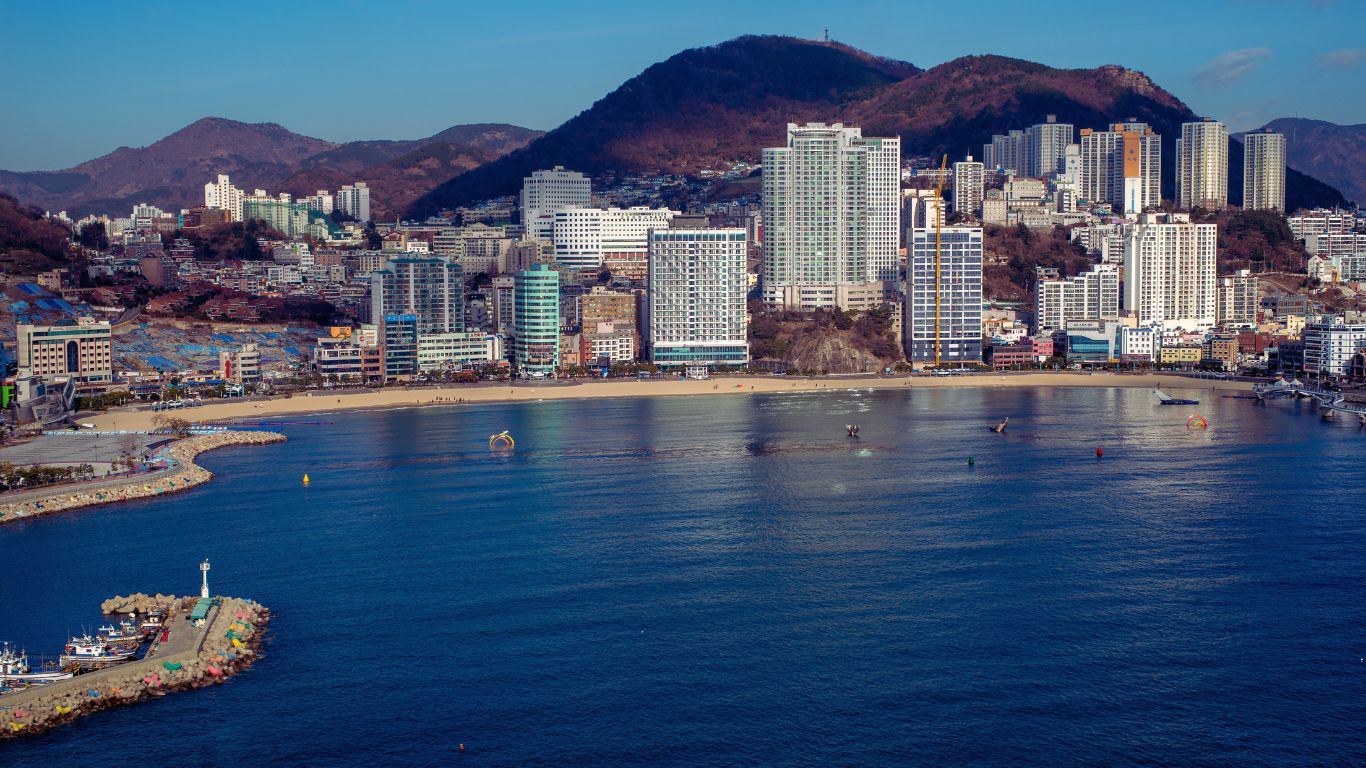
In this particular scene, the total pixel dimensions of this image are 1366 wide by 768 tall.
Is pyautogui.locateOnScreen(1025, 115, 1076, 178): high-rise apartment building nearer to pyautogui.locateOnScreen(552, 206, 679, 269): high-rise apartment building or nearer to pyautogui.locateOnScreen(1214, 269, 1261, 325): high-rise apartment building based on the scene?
pyautogui.locateOnScreen(1214, 269, 1261, 325): high-rise apartment building

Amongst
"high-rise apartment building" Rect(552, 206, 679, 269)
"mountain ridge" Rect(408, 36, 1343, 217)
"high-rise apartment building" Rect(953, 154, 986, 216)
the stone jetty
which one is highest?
"mountain ridge" Rect(408, 36, 1343, 217)

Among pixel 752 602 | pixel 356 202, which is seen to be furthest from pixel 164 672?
pixel 356 202

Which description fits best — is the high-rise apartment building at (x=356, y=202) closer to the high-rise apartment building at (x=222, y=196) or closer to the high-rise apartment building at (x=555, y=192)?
the high-rise apartment building at (x=222, y=196)

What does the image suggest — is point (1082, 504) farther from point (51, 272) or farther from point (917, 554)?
point (51, 272)

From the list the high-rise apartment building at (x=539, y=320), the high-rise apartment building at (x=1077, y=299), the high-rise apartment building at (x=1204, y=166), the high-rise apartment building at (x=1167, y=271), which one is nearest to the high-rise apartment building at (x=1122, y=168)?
the high-rise apartment building at (x=1204, y=166)

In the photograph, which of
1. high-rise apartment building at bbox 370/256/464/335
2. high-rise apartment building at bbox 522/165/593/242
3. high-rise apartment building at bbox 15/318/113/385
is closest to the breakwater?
high-rise apartment building at bbox 15/318/113/385

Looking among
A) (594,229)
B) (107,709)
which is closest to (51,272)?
(594,229)
